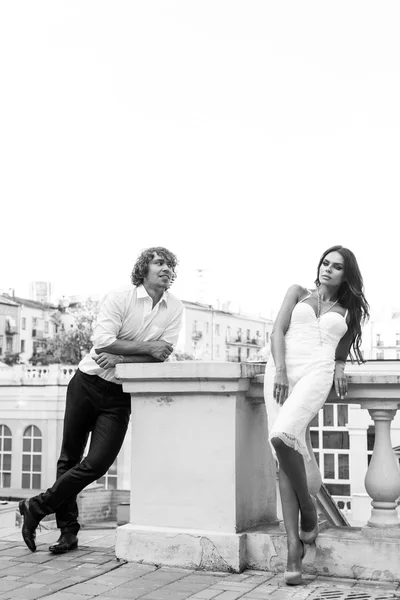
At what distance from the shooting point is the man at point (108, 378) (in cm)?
444

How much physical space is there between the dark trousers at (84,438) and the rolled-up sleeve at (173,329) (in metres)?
0.42

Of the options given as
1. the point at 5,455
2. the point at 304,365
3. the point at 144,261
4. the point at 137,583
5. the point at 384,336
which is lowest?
the point at 5,455

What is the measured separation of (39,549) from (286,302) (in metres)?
2.18

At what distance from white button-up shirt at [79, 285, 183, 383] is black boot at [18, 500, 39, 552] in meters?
0.92

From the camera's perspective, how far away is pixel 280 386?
3807 mm

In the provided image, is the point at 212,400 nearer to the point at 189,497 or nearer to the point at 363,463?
the point at 189,497

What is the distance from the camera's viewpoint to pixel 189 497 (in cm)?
417

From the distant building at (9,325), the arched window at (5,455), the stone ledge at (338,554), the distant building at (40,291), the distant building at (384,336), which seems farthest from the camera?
the distant building at (40,291)

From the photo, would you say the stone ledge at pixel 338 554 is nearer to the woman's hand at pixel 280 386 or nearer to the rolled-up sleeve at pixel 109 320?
the woman's hand at pixel 280 386

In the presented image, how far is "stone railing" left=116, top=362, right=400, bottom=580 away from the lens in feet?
12.7

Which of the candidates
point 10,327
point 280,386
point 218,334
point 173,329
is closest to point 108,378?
point 173,329

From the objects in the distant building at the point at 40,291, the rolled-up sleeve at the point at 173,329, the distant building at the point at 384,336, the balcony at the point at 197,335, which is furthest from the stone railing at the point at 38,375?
the rolled-up sleeve at the point at 173,329

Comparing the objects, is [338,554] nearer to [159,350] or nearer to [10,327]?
[159,350]

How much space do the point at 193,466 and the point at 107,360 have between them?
81cm
